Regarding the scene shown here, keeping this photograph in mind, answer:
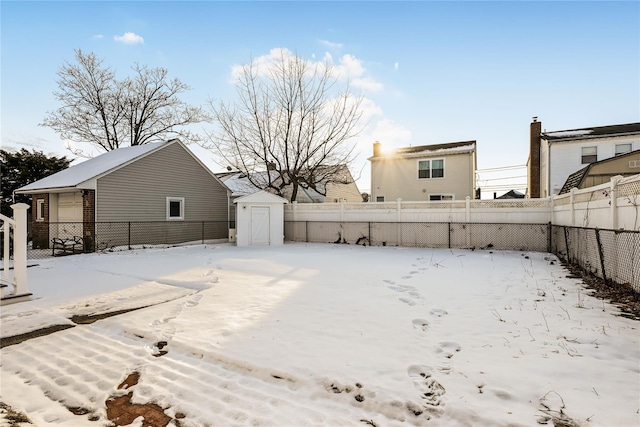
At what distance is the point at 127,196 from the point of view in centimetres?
1438

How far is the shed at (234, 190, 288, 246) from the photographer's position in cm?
1545

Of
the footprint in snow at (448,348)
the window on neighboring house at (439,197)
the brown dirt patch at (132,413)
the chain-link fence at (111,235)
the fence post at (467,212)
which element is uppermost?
the window on neighboring house at (439,197)

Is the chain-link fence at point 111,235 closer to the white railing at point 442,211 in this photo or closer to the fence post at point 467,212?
the white railing at point 442,211

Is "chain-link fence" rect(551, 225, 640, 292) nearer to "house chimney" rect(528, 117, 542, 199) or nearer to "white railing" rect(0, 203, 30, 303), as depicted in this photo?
"white railing" rect(0, 203, 30, 303)

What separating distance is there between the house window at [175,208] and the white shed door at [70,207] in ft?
11.9

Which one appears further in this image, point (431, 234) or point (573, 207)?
point (431, 234)

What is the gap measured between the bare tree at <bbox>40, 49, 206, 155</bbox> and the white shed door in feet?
42.0

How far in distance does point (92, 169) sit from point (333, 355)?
1591 centimetres

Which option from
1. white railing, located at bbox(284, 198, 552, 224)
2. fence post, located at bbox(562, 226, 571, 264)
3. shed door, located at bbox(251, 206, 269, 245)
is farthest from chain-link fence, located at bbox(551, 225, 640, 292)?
shed door, located at bbox(251, 206, 269, 245)

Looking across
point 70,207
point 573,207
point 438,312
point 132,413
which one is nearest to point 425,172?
point 573,207

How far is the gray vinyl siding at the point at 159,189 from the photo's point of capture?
13.9 m

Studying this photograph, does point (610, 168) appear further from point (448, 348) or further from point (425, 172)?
point (448, 348)

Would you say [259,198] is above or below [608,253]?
above

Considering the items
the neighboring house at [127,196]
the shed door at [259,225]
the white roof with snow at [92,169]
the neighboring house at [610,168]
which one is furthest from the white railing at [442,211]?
the white roof with snow at [92,169]
